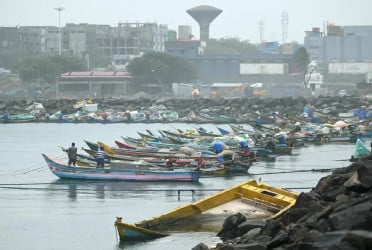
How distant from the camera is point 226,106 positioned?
96.4 meters

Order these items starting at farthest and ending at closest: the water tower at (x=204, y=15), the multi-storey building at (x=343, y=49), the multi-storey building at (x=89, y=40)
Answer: the water tower at (x=204, y=15)
the multi-storey building at (x=89, y=40)
the multi-storey building at (x=343, y=49)

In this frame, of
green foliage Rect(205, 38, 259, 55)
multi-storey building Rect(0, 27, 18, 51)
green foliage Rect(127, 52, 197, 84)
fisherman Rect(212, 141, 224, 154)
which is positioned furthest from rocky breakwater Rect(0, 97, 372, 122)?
multi-storey building Rect(0, 27, 18, 51)

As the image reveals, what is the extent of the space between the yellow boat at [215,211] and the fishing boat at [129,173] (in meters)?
11.9

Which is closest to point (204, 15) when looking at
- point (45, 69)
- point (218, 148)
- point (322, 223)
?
point (45, 69)

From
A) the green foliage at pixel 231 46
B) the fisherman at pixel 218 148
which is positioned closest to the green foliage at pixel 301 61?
the green foliage at pixel 231 46

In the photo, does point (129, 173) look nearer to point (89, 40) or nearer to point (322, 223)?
point (322, 223)

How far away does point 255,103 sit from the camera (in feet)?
311

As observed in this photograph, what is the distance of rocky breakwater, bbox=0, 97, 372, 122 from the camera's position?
289ft

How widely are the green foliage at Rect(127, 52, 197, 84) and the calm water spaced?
7139cm

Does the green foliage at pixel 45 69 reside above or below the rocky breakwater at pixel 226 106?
above

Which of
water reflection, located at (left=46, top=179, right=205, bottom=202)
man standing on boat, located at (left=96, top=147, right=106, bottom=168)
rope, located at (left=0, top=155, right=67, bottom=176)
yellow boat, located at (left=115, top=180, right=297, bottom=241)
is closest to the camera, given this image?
yellow boat, located at (left=115, top=180, right=297, bottom=241)

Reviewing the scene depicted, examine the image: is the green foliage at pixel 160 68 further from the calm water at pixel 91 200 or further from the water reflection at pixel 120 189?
the water reflection at pixel 120 189

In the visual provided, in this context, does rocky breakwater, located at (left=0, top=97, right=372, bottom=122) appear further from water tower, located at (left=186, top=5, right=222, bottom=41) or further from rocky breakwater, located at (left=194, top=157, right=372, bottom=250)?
water tower, located at (left=186, top=5, right=222, bottom=41)

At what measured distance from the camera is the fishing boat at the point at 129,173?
33625mm
